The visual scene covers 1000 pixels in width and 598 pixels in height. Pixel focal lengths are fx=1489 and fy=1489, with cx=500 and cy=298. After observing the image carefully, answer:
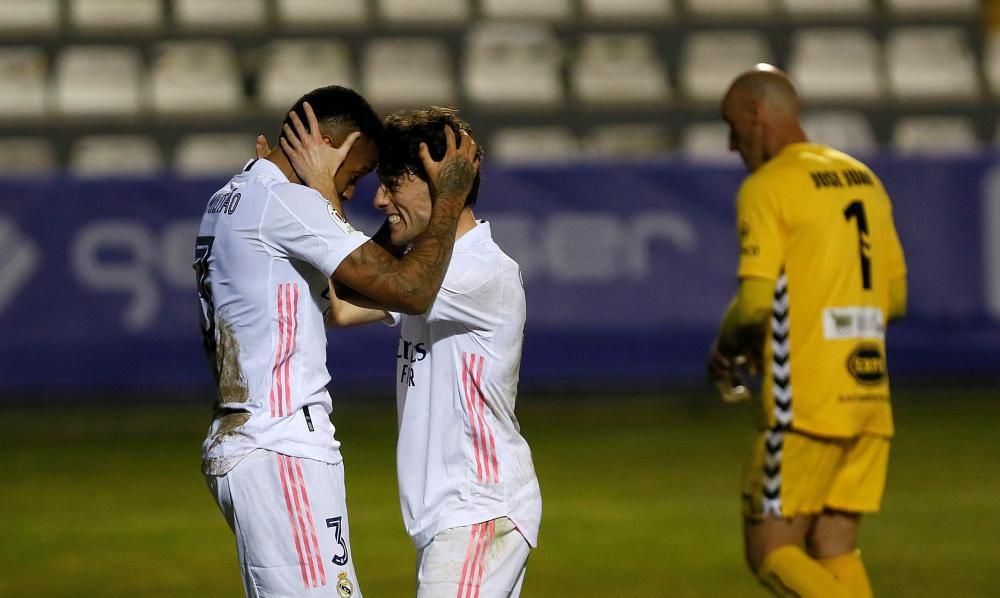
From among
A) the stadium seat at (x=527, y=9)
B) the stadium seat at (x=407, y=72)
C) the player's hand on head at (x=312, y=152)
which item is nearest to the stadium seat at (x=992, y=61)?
the stadium seat at (x=527, y=9)

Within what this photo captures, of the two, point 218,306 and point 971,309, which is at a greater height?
point 218,306

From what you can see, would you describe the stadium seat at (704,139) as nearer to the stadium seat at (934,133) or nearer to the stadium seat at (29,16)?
the stadium seat at (934,133)

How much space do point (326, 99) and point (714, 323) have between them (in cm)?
901

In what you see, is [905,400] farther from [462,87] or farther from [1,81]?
[1,81]

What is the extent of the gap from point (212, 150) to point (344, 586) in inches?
477

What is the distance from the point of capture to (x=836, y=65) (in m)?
17.2

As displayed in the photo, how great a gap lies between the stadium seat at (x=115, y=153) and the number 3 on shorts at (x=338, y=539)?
12.1m

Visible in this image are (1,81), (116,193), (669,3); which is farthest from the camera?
(669,3)

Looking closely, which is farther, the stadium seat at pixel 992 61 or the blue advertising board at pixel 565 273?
the stadium seat at pixel 992 61

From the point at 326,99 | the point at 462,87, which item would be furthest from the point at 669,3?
the point at 326,99

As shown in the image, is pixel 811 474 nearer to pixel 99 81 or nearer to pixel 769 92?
pixel 769 92

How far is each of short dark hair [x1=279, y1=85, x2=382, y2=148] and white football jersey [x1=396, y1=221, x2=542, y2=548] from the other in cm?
43

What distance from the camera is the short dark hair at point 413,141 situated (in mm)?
4312

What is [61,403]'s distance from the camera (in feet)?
42.9
